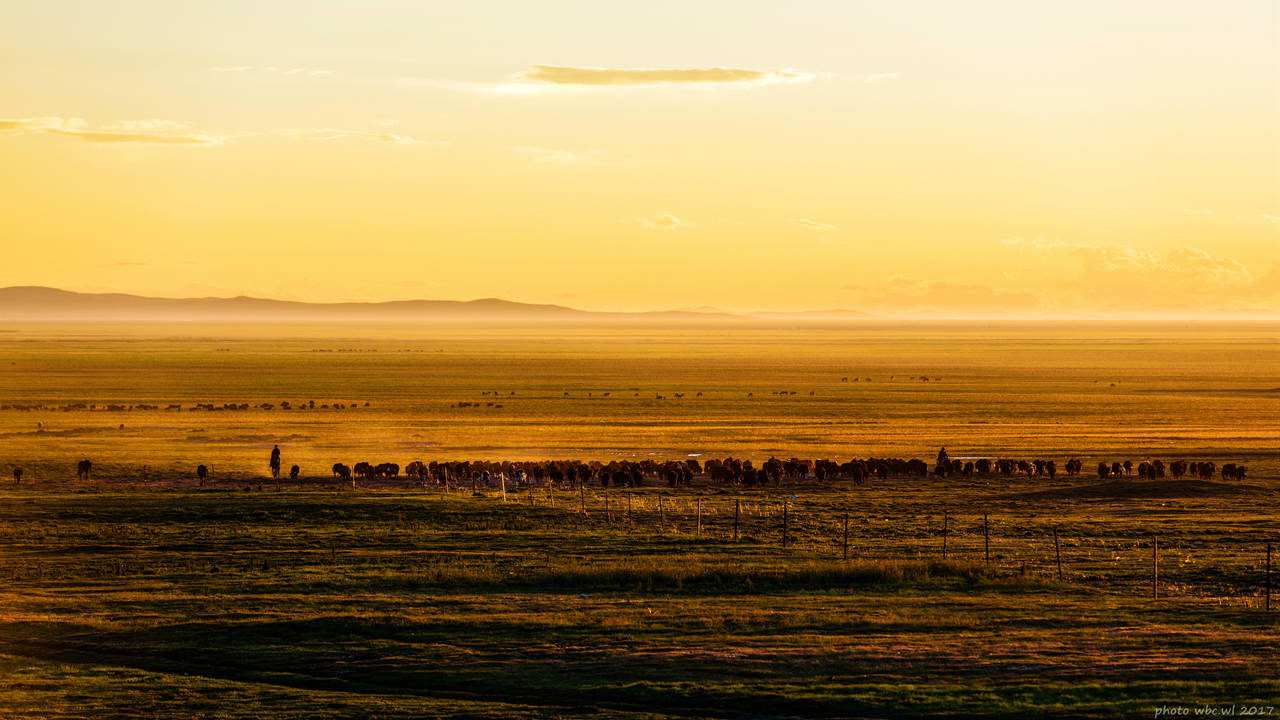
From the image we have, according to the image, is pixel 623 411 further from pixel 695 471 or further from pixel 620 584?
pixel 620 584

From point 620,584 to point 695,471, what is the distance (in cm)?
2268

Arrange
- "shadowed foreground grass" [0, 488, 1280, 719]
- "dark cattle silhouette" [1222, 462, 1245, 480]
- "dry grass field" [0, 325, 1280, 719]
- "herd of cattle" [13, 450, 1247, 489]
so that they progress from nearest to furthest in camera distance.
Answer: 1. "shadowed foreground grass" [0, 488, 1280, 719]
2. "dry grass field" [0, 325, 1280, 719]
3. "herd of cattle" [13, 450, 1247, 489]
4. "dark cattle silhouette" [1222, 462, 1245, 480]

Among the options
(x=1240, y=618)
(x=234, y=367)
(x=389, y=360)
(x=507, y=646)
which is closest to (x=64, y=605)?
(x=507, y=646)

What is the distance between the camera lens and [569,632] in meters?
21.7

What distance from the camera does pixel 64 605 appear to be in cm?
2395

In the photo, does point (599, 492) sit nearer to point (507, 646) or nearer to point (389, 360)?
point (507, 646)

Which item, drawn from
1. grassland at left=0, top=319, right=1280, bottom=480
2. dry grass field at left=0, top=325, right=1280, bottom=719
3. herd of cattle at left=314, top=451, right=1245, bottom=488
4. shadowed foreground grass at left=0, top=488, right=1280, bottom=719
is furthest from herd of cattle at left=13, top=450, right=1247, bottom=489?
shadowed foreground grass at left=0, top=488, right=1280, bottom=719

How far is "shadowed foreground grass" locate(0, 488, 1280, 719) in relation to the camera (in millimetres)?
17641

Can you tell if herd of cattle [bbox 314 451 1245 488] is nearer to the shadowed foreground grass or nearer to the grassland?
the grassland

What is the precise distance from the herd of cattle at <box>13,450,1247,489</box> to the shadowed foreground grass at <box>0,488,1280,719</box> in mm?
12417

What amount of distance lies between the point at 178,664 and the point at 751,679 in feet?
28.2

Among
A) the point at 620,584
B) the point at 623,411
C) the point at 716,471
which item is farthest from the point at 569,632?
the point at 623,411

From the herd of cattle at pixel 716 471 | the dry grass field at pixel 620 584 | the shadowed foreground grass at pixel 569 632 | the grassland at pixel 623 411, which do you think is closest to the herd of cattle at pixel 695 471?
the herd of cattle at pixel 716 471

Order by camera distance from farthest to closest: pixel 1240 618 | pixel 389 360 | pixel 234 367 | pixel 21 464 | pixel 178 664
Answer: pixel 389 360, pixel 234 367, pixel 21 464, pixel 1240 618, pixel 178 664
